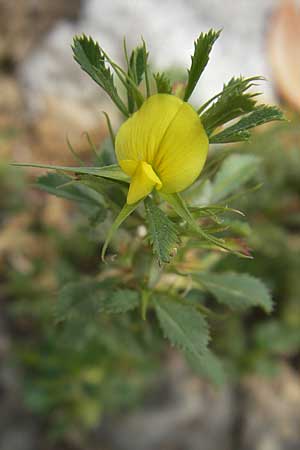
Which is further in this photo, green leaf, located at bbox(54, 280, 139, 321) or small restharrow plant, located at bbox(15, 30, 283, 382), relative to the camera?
green leaf, located at bbox(54, 280, 139, 321)

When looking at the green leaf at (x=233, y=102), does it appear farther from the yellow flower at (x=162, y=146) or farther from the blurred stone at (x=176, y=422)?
the blurred stone at (x=176, y=422)

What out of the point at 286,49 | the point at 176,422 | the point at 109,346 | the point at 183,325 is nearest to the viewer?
the point at 183,325

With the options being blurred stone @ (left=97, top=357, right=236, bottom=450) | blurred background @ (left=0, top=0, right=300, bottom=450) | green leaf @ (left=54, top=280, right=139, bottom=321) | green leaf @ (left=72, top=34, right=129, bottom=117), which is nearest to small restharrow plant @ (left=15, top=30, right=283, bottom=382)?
green leaf @ (left=72, top=34, right=129, bottom=117)

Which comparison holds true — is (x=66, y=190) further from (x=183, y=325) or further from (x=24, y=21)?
(x=24, y=21)

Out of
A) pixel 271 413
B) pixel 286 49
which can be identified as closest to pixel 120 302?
pixel 271 413

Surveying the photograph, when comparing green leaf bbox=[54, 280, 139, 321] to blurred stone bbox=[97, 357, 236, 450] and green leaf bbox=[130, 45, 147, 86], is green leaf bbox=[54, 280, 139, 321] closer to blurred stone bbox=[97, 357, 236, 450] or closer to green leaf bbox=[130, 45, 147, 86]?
green leaf bbox=[130, 45, 147, 86]
